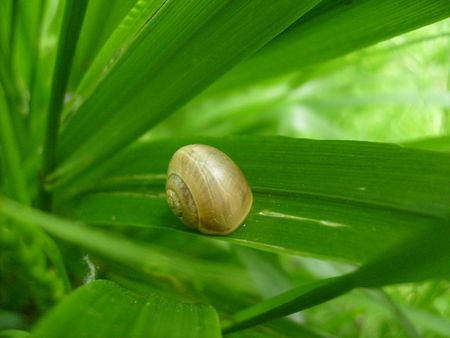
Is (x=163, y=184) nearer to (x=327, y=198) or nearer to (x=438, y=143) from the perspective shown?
(x=327, y=198)

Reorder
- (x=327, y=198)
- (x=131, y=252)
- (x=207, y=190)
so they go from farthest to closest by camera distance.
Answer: (x=207, y=190) < (x=327, y=198) < (x=131, y=252)

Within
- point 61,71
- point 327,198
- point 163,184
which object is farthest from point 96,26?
point 327,198

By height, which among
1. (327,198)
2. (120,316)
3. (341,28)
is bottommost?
(120,316)

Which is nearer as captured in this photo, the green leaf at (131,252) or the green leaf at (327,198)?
the green leaf at (131,252)

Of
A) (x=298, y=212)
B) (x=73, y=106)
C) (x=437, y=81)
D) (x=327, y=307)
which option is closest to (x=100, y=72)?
(x=73, y=106)

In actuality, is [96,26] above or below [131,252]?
above

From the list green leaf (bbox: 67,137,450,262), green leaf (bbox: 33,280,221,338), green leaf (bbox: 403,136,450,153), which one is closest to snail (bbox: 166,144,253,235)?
green leaf (bbox: 67,137,450,262)

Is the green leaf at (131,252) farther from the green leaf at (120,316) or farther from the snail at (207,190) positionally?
the snail at (207,190)

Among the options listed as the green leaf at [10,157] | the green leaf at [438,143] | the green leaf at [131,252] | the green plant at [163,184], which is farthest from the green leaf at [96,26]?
the green leaf at [438,143]
